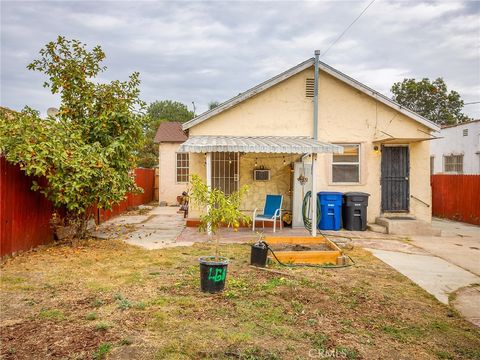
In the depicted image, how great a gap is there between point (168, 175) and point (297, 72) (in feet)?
35.2

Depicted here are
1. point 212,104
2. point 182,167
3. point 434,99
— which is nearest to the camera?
point 182,167

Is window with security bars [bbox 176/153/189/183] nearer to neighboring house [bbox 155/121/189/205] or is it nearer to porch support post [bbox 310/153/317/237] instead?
neighboring house [bbox 155/121/189/205]

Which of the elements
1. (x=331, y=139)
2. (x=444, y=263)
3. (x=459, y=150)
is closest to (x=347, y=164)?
(x=331, y=139)

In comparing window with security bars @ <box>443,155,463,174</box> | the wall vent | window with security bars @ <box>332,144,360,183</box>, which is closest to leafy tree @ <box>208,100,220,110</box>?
window with security bars @ <box>443,155,463,174</box>

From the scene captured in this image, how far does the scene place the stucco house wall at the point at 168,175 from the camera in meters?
20.3

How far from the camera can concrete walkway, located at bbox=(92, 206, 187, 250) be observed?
9445 mm

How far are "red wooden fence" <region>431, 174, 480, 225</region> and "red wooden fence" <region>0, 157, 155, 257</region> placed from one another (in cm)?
1402

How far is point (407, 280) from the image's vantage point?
6305 mm

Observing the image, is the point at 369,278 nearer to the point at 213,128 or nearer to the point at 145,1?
the point at 213,128

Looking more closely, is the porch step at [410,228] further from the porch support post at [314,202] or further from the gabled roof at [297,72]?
the gabled roof at [297,72]

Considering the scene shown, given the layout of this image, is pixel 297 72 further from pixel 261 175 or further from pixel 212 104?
pixel 212 104

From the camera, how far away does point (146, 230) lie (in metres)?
11.5

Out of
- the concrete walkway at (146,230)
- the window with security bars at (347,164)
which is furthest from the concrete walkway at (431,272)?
the concrete walkway at (146,230)

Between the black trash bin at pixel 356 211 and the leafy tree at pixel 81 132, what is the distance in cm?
622
